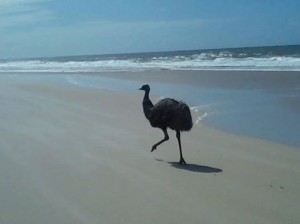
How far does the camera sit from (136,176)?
18.0ft

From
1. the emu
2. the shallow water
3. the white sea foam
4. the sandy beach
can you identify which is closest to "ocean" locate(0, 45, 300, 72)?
the white sea foam

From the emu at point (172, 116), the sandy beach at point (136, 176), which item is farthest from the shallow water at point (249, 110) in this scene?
the emu at point (172, 116)

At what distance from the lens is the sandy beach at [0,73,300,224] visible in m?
4.29

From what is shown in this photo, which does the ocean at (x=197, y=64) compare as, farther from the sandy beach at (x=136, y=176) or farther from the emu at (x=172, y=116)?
the emu at (x=172, y=116)

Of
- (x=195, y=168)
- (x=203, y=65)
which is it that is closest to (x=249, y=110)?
(x=195, y=168)

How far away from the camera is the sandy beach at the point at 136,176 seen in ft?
14.1

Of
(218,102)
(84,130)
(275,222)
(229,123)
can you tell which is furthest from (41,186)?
(218,102)

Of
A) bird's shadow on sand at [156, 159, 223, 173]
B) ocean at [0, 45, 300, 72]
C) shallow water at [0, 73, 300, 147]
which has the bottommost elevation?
ocean at [0, 45, 300, 72]

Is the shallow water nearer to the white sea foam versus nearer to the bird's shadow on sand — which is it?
the bird's shadow on sand

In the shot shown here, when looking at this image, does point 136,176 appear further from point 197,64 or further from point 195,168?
point 197,64

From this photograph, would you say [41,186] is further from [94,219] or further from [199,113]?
[199,113]

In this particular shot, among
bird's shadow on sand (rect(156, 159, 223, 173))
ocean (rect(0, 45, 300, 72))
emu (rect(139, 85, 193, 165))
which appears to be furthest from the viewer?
ocean (rect(0, 45, 300, 72))

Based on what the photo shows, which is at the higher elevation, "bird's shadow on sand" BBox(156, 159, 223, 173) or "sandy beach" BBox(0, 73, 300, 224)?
"sandy beach" BBox(0, 73, 300, 224)

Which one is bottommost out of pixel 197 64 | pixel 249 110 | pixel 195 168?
pixel 197 64
